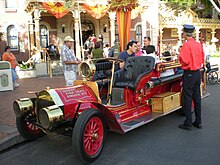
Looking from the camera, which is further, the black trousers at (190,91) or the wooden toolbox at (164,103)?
the wooden toolbox at (164,103)

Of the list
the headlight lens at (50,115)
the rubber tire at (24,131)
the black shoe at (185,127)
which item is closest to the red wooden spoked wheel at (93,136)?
the headlight lens at (50,115)

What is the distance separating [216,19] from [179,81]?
24.6 m

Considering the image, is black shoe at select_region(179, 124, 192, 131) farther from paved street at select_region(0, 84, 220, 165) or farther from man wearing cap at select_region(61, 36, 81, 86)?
man wearing cap at select_region(61, 36, 81, 86)

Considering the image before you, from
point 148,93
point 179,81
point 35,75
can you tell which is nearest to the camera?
point 148,93

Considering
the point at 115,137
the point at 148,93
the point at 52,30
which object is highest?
the point at 52,30

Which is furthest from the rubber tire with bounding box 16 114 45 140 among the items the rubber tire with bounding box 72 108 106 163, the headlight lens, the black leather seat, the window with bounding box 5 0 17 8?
the window with bounding box 5 0 17 8

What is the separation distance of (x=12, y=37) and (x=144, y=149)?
671 inches

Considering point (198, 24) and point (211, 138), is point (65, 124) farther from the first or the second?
point (198, 24)

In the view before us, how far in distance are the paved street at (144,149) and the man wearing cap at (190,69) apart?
0.38 m

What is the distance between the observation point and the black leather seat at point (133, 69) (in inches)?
218

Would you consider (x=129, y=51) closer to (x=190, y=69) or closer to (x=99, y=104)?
(x=190, y=69)

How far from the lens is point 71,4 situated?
17.0m

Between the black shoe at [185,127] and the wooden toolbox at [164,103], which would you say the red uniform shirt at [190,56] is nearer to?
the wooden toolbox at [164,103]

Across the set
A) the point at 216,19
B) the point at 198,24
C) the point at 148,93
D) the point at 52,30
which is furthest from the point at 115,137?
the point at 216,19
